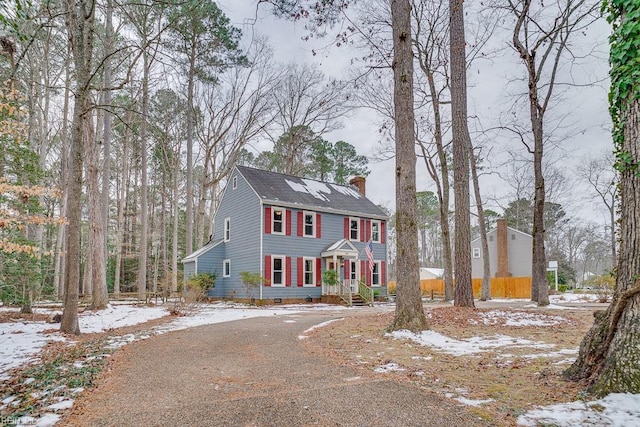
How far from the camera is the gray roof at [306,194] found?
61.8ft

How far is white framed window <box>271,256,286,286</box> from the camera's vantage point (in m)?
18.1

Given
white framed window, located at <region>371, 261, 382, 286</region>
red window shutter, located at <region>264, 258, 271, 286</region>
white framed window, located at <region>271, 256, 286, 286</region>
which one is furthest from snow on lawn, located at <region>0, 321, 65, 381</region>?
white framed window, located at <region>371, 261, 382, 286</region>

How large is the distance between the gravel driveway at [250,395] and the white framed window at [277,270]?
1222 cm

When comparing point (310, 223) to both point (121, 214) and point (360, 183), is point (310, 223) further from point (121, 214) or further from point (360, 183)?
point (121, 214)

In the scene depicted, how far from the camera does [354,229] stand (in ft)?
71.3

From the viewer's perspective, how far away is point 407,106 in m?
7.52

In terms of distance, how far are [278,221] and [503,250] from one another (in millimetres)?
19612

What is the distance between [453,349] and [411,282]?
1.63m

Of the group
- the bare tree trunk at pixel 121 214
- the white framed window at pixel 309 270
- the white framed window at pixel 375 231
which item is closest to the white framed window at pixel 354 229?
the white framed window at pixel 375 231

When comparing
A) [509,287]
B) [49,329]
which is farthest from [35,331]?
[509,287]

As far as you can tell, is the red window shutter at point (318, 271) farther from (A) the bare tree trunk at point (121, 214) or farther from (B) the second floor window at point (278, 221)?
(A) the bare tree trunk at point (121, 214)

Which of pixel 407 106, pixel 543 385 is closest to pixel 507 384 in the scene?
pixel 543 385

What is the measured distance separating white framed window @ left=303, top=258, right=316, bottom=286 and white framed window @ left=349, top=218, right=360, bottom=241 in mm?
3081

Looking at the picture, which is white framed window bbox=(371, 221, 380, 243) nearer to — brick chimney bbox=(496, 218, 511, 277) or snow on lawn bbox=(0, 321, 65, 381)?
brick chimney bbox=(496, 218, 511, 277)
